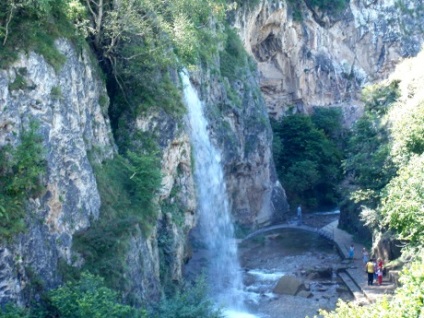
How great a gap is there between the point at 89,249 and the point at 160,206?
4.97 meters

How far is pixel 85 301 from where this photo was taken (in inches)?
492

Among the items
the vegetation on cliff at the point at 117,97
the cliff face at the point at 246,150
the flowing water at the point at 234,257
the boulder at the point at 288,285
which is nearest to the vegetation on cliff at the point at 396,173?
the flowing water at the point at 234,257

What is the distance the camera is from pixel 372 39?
55656mm

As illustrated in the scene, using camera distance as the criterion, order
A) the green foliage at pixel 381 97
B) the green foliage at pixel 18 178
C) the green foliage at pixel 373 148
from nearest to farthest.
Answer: the green foliage at pixel 18 178
the green foliage at pixel 373 148
the green foliage at pixel 381 97

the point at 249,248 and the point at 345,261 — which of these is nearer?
the point at 345,261

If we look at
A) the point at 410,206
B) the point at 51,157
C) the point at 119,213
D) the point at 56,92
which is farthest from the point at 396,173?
the point at 51,157

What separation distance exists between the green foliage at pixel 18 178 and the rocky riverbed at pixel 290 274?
11.0 metres

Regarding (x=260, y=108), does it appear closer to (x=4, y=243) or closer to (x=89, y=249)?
(x=89, y=249)

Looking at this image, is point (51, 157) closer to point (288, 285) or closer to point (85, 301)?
point (85, 301)

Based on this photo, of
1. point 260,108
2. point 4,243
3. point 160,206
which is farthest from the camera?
point 260,108

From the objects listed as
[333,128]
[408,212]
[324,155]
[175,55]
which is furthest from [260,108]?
[408,212]

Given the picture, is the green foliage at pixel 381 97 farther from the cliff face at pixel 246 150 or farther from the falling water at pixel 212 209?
the falling water at pixel 212 209

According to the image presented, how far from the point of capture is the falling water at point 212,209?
25.2 m

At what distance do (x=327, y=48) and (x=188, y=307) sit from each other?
135 feet
